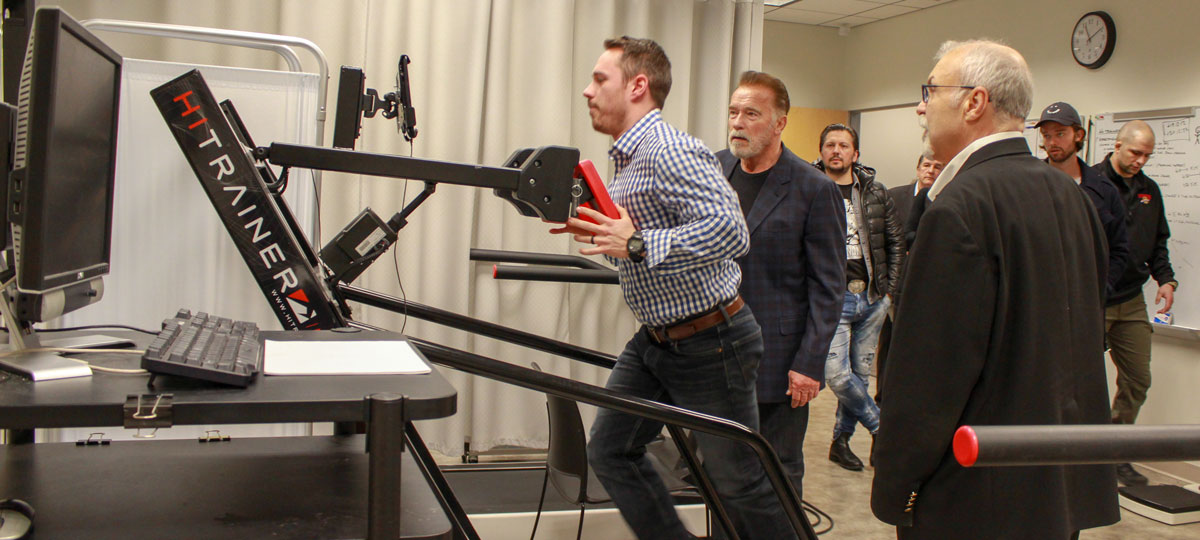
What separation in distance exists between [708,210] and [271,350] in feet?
3.52

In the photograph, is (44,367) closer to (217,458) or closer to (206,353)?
(206,353)

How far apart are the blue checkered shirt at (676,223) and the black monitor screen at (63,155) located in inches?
39.7

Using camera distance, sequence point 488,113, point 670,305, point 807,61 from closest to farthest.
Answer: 1. point 670,305
2. point 488,113
3. point 807,61

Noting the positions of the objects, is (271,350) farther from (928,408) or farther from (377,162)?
(928,408)

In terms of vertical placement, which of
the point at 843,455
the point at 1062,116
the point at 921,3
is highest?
the point at 921,3

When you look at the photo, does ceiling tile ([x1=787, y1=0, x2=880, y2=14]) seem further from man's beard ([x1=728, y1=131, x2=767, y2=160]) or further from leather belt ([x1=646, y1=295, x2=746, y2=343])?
leather belt ([x1=646, y1=295, x2=746, y2=343])

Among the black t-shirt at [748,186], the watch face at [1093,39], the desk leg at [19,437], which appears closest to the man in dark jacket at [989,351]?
the black t-shirt at [748,186]

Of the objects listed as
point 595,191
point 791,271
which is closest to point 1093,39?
point 791,271

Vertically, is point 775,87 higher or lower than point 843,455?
higher

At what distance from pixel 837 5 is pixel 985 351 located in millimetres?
6198

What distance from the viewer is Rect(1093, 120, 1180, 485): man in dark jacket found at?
4344 mm

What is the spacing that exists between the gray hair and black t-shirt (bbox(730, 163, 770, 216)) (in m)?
1.18

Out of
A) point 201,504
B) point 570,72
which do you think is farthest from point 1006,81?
point 570,72

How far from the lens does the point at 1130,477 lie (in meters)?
4.08
